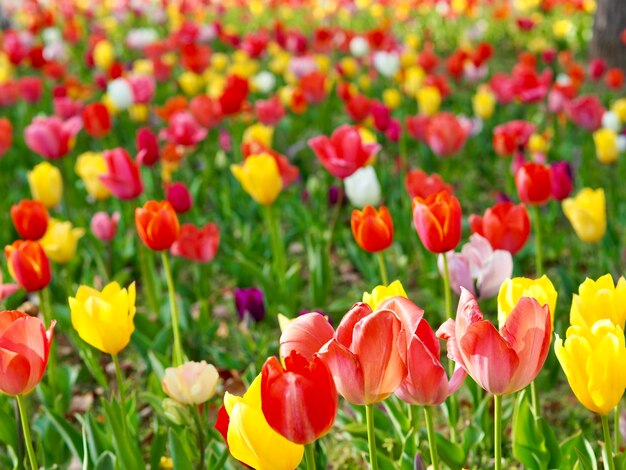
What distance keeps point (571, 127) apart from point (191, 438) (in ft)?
12.0

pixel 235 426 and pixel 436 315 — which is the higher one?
pixel 235 426

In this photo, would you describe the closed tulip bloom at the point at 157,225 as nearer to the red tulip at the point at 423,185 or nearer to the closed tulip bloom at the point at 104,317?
the closed tulip bloom at the point at 104,317

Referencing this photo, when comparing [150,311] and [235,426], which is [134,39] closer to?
[150,311]

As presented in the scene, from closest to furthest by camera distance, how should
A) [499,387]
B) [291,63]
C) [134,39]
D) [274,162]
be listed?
1. [499,387]
2. [274,162]
3. [291,63]
4. [134,39]

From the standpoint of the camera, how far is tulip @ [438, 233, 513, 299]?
2.08 meters

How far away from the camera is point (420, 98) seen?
472 cm

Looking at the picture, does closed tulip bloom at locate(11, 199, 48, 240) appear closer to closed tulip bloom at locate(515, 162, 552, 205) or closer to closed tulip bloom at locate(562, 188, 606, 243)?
closed tulip bloom at locate(515, 162, 552, 205)

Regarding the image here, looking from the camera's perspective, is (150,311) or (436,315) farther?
(150,311)

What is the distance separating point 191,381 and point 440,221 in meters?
0.65

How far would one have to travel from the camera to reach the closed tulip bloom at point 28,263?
2.02 meters

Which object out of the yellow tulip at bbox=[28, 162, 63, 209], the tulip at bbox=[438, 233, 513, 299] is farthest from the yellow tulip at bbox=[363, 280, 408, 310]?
the yellow tulip at bbox=[28, 162, 63, 209]

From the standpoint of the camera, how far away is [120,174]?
110 inches

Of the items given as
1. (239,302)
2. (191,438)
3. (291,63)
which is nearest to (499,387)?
(191,438)

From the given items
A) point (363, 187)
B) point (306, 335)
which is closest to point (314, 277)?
point (363, 187)
